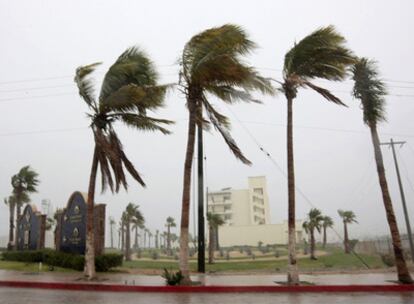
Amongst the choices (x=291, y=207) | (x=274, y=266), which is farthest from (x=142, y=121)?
(x=274, y=266)

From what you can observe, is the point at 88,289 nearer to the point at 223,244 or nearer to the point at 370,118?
the point at 370,118

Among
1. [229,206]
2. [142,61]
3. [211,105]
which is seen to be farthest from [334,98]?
[229,206]

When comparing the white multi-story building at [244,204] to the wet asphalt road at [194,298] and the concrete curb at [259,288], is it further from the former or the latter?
the wet asphalt road at [194,298]

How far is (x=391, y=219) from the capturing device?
15.0 metres

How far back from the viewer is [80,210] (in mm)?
21641

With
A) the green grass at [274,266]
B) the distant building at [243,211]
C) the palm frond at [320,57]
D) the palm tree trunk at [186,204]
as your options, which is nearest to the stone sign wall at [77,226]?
the green grass at [274,266]

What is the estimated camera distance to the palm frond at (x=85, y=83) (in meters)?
16.6

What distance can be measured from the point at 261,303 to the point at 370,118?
949 cm

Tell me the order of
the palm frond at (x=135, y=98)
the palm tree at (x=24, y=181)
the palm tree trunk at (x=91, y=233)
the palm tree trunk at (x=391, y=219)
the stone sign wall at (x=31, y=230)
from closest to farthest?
1. the palm tree trunk at (x=391, y=219)
2. the palm frond at (x=135, y=98)
3. the palm tree trunk at (x=91, y=233)
4. the stone sign wall at (x=31, y=230)
5. the palm tree at (x=24, y=181)

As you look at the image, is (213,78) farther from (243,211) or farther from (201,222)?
(243,211)

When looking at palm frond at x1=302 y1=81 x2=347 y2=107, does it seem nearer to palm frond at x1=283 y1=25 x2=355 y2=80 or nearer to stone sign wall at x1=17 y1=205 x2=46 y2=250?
palm frond at x1=283 y1=25 x2=355 y2=80

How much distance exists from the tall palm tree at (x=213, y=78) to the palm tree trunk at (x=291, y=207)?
1370 mm

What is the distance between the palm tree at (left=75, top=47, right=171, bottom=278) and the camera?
15914 millimetres

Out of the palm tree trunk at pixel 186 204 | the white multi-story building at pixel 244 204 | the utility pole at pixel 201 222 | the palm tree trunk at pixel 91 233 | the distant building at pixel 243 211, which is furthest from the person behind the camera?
the white multi-story building at pixel 244 204
